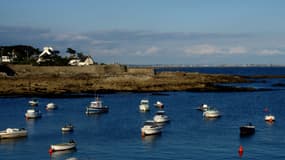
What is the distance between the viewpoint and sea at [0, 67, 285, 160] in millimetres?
37219

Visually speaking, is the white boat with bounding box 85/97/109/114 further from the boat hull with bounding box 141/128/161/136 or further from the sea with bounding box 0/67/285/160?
the boat hull with bounding box 141/128/161/136

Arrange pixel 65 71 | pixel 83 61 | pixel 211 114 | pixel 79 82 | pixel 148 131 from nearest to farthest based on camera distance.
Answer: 1. pixel 148 131
2. pixel 211 114
3. pixel 79 82
4. pixel 65 71
5. pixel 83 61

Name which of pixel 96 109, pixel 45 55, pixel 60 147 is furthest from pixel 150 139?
pixel 45 55

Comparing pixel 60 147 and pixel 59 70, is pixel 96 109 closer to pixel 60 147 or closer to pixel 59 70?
pixel 60 147

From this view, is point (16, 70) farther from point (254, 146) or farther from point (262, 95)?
point (254, 146)

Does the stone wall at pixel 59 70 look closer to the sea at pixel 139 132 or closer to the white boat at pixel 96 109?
the sea at pixel 139 132

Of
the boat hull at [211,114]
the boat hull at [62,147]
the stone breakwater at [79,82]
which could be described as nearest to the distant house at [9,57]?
the stone breakwater at [79,82]

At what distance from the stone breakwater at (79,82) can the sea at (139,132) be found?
1035 centimetres

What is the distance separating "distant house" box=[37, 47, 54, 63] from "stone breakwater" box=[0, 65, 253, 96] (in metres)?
22.9

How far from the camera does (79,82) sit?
99438 millimetres

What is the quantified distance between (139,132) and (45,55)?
10493 cm

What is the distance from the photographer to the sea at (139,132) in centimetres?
3722

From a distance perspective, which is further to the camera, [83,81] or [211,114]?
[83,81]

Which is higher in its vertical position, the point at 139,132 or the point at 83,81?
the point at 83,81
